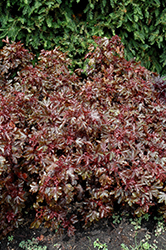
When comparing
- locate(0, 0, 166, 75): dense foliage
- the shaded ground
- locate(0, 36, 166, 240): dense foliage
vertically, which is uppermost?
locate(0, 0, 166, 75): dense foliage

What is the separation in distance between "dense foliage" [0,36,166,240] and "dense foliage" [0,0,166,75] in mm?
908

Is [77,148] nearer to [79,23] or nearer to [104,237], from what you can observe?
[104,237]

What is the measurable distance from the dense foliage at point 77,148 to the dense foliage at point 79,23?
91 centimetres

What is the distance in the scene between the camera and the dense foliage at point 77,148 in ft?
7.36

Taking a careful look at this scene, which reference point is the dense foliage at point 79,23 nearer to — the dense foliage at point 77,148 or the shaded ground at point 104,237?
the dense foliage at point 77,148

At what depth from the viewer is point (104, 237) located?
2.51 metres

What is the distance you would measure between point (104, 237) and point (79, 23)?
3.04 metres

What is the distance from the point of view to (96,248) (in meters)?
2.41

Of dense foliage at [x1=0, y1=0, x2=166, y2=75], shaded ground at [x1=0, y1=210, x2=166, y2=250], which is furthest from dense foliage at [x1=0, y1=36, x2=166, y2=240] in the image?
dense foliage at [x1=0, y1=0, x2=166, y2=75]

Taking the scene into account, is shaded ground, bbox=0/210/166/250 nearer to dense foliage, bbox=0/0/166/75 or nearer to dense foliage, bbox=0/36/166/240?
dense foliage, bbox=0/36/166/240

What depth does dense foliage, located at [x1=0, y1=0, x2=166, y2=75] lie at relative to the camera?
137 inches

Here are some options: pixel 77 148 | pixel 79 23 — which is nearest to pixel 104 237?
pixel 77 148

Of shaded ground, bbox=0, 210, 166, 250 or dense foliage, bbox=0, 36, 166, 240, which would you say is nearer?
dense foliage, bbox=0, 36, 166, 240

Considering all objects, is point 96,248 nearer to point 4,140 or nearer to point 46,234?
point 46,234
